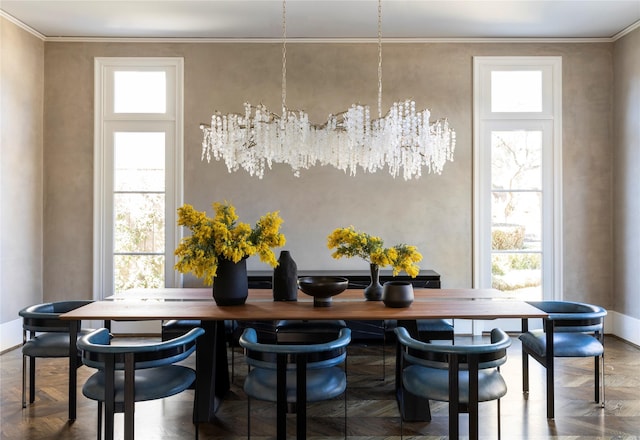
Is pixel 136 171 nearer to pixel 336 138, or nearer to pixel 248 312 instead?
pixel 336 138

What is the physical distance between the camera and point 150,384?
238 cm

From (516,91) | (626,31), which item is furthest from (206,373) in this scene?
(626,31)

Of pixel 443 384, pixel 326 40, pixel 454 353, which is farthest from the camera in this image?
pixel 326 40

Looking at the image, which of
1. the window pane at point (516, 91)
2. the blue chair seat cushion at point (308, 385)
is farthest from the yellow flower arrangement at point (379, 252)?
the window pane at point (516, 91)

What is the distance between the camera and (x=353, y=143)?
11.5ft

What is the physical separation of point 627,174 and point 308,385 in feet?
14.5

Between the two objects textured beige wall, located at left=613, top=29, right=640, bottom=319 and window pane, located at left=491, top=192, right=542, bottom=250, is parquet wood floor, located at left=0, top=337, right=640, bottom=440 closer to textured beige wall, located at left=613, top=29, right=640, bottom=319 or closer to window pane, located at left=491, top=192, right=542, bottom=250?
textured beige wall, located at left=613, top=29, right=640, bottom=319

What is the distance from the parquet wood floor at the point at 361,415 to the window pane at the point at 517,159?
7.00 ft

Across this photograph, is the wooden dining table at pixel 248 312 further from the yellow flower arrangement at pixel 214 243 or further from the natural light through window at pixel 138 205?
the natural light through window at pixel 138 205

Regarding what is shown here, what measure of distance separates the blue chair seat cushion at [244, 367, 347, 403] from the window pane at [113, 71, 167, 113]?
3.84 meters

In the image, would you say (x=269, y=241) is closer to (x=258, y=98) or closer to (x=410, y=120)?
(x=410, y=120)

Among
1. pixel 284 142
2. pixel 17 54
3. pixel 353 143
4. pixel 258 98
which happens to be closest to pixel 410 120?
pixel 353 143

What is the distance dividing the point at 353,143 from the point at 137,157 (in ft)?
9.55

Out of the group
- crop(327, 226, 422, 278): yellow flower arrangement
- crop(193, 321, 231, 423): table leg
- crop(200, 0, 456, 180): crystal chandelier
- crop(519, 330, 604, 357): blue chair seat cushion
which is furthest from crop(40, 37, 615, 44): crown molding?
crop(193, 321, 231, 423): table leg
